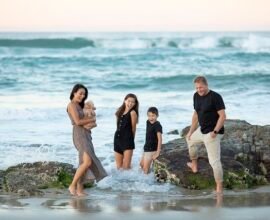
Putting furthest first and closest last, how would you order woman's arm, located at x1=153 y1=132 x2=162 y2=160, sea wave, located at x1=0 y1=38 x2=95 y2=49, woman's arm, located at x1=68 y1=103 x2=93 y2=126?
1. sea wave, located at x1=0 y1=38 x2=95 y2=49
2. woman's arm, located at x1=153 y1=132 x2=162 y2=160
3. woman's arm, located at x1=68 y1=103 x2=93 y2=126

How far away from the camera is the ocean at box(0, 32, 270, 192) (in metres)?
13.1

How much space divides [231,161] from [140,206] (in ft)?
7.68

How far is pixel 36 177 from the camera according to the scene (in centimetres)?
1006

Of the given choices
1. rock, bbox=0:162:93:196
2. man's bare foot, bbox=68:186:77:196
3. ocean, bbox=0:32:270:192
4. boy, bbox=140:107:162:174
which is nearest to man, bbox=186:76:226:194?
ocean, bbox=0:32:270:192

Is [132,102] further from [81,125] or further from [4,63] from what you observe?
[4,63]

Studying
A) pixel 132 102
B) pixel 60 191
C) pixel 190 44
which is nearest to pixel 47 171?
pixel 60 191

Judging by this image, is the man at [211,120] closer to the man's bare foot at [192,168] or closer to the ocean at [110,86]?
the man's bare foot at [192,168]

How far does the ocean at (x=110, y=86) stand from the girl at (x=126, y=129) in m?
0.21

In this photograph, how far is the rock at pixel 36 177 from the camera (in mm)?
9656

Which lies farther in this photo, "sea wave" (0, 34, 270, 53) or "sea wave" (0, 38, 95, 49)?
"sea wave" (0, 34, 270, 53)

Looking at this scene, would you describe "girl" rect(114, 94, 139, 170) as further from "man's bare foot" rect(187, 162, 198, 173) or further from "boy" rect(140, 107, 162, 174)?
"man's bare foot" rect(187, 162, 198, 173)

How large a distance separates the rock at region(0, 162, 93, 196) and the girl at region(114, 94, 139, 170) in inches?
27.1

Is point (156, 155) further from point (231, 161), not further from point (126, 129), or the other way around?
point (231, 161)

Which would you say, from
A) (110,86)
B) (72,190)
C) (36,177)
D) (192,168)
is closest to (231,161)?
(192,168)
